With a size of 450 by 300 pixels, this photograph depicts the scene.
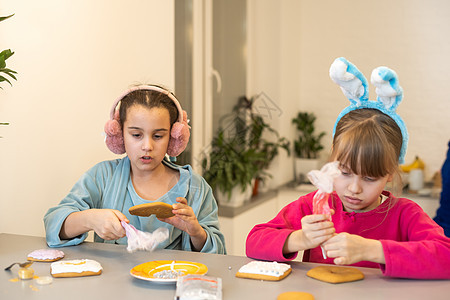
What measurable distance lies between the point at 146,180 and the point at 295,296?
35.7 inches

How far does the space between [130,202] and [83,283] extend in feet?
1.99

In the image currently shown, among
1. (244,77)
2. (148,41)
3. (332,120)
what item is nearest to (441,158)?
A: (332,120)

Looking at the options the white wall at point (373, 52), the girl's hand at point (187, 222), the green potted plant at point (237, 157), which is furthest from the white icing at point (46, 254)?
the white wall at point (373, 52)

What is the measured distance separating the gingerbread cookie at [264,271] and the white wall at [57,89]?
3.50ft

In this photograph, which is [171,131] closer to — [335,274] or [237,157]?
[335,274]

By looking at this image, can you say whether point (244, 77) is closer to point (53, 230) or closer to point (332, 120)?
point (332, 120)

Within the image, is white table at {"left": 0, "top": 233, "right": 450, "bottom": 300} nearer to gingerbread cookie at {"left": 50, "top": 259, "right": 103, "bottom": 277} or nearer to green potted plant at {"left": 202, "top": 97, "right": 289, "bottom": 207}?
gingerbread cookie at {"left": 50, "top": 259, "right": 103, "bottom": 277}

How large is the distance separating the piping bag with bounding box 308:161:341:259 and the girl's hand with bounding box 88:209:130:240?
0.60 m

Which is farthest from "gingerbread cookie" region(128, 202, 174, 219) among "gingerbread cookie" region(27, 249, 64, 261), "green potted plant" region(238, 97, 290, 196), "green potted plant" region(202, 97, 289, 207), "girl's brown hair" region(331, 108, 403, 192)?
"green potted plant" region(238, 97, 290, 196)

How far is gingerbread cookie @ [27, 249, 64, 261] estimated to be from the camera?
4.80 ft

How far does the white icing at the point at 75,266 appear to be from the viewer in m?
1.33

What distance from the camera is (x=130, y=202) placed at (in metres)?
1.86

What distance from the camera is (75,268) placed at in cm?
135

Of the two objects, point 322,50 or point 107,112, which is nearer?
point 107,112
